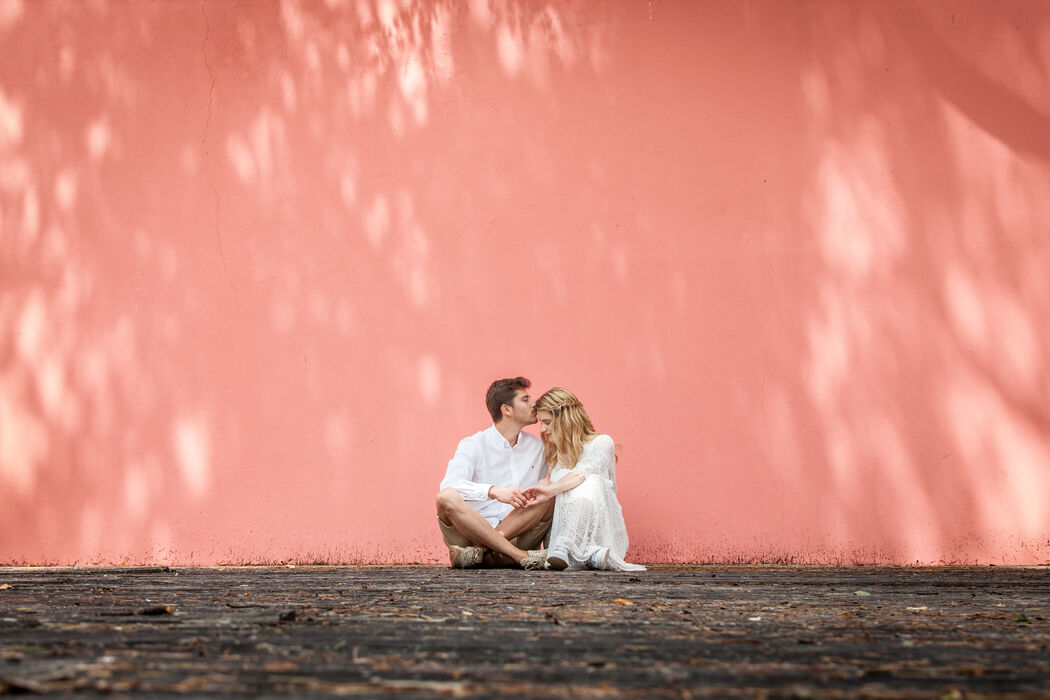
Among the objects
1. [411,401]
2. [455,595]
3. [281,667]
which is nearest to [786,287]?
[411,401]

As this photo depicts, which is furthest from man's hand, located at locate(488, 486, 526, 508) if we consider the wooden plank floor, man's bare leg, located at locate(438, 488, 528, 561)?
the wooden plank floor

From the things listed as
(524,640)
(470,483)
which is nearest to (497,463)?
(470,483)

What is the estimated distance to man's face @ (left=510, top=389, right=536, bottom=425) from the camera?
4.02 m

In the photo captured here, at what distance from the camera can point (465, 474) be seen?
156 inches

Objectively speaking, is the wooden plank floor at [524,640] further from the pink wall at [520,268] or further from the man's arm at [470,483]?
the pink wall at [520,268]

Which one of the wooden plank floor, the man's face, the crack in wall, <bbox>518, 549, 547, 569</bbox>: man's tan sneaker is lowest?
the wooden plank floor

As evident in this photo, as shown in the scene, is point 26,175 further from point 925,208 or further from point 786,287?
point 925,208

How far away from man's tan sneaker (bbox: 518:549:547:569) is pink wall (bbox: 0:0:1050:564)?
1.84 feet

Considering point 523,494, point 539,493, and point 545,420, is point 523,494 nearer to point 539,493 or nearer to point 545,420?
point 539,493

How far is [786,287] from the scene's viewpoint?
4309mm

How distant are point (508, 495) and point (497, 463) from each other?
317 mm

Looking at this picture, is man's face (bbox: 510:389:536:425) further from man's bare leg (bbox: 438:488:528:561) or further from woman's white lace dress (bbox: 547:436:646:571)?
man's bare leg (bbox: 438:488:528:561)

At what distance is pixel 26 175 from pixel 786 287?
364 centimetres

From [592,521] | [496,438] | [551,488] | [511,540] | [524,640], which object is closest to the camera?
[524,640]
